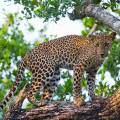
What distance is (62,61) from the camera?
40.0ft

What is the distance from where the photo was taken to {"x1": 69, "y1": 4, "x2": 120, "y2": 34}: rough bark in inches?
399

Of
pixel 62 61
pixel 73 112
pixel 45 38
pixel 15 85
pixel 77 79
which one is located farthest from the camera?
pixel 45 38

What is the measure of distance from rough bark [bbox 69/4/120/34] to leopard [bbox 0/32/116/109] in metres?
1.21

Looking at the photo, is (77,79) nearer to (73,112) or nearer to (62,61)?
(62,61)

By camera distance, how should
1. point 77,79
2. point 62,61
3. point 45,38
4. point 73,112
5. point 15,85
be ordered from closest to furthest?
point 73,112 < point 77,79 < point 15,85 < point 62,61 < point 45,38

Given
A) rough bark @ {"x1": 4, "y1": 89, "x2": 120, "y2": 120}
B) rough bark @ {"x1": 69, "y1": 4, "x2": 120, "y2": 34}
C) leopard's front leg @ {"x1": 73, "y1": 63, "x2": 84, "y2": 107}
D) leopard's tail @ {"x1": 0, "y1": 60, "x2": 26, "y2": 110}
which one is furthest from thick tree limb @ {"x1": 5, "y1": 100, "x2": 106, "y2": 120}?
rough bark @ {"x1": 69, "y1": 4, "x2": 120, "y2": 34}

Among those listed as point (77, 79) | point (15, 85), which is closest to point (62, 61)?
point (77, 79)

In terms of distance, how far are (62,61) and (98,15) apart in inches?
76.7

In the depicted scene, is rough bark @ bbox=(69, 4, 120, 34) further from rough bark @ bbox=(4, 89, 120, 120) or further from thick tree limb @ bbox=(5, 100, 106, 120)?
thick tree limb @ bbox=(5, 100, 106, 120)

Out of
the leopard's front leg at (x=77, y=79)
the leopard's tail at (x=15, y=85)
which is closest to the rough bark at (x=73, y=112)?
the leopard's front leg at (x=77, y=79)

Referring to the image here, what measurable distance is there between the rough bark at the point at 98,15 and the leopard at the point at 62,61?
1.21 metres

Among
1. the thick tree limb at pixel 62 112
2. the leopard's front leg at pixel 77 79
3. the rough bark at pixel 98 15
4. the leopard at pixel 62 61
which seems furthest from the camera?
the leopard at pixel 62 61

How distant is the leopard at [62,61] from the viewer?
11.7 meters

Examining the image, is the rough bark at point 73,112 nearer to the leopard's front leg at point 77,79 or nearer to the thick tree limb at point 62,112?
the thick tree limb at point 62,112
